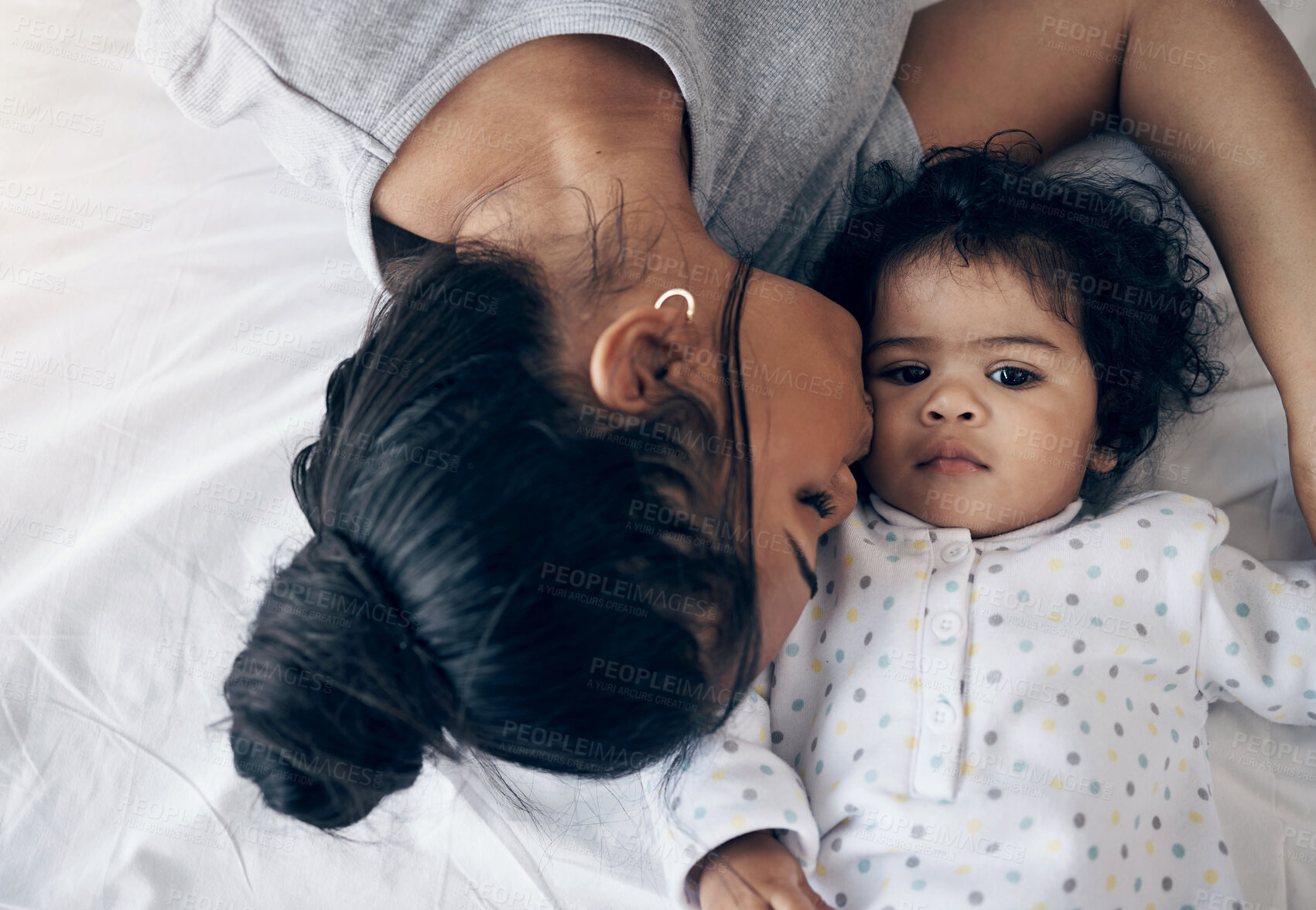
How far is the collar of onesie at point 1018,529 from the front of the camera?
38.8 inches

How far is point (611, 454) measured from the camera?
641 mm

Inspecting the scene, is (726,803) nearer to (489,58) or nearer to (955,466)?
(955,466)

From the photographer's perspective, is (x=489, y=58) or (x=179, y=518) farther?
(x=179, y=518)

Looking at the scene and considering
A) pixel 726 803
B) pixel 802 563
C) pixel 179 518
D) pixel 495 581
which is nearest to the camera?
pixel 495 581

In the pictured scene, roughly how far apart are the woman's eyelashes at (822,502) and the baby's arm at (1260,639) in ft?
1.51

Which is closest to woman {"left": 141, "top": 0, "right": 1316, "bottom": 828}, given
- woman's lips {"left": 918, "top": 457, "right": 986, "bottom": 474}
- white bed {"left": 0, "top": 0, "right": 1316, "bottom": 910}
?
woman's lips {"left": 918, "top": 457, "right": 986, "bottom": 474}

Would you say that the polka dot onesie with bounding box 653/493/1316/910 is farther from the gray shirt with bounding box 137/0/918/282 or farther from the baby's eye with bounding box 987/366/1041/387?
the gray shirt with bounding box 137/0/918/282

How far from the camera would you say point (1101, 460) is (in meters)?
1.06

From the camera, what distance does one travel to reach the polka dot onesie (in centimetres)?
85

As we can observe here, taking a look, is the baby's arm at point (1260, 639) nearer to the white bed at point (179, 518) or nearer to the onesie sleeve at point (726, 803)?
the white bed at point (179, 518)

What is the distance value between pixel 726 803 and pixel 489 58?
0.76m

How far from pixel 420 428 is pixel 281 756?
0.89 feet

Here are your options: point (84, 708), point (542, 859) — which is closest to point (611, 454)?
point (542, 859)

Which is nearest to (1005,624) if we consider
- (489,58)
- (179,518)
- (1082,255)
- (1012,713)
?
(1012,713)
